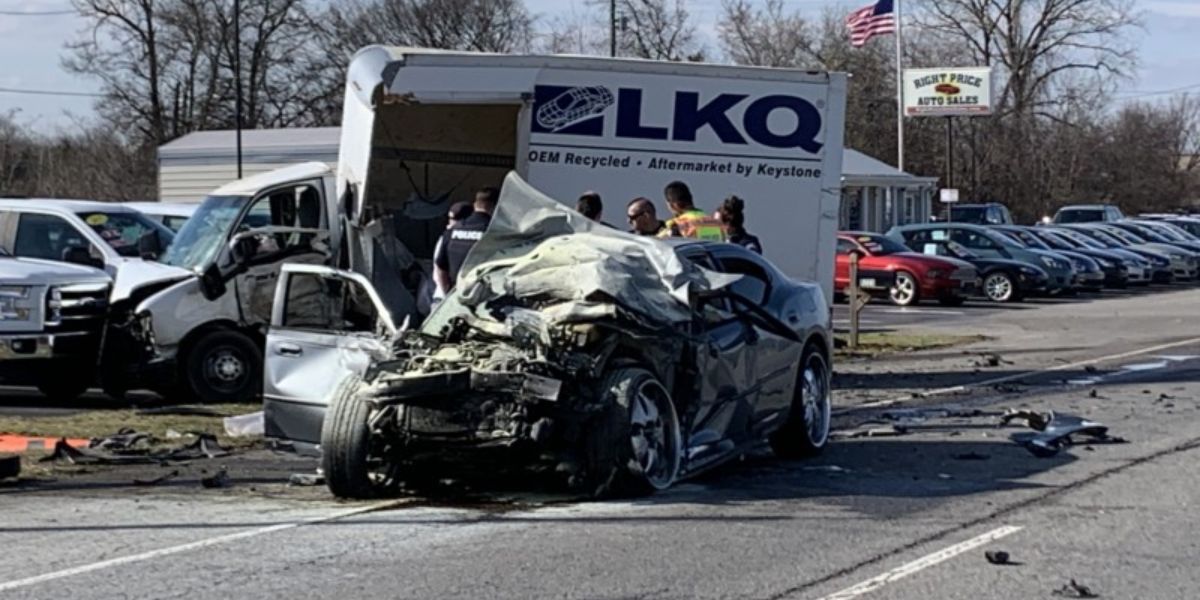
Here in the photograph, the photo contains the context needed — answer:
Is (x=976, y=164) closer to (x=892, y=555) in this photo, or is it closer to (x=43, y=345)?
(x=43, y=345)

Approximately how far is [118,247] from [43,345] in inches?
129

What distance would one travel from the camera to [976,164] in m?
75.5

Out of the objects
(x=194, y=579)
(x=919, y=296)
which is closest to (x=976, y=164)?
(x=919, y=296)

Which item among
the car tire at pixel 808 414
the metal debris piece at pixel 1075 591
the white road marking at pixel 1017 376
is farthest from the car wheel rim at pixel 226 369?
the metal debris piece at pixel 1075 591

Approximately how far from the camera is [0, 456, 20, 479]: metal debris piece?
10938 millimetres

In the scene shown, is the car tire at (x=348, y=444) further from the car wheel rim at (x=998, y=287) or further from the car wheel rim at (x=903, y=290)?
the car wheel rim at (x=998, y=287)

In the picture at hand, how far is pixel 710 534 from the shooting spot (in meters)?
8.86

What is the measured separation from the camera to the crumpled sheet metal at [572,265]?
32.9ft

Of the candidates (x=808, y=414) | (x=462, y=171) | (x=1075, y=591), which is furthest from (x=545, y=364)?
(x=462, y=171)

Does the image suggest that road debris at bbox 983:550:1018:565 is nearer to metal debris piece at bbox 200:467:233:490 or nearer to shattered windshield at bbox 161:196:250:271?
metal debris piece at bbox 200:467:233:490

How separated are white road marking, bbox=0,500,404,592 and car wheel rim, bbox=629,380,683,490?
4.69 feet

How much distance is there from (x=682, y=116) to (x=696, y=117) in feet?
0.46

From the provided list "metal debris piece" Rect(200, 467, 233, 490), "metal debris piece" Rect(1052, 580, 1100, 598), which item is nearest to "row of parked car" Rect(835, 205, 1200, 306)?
"metal debris piece" Rect(200, 467, 233, 490)

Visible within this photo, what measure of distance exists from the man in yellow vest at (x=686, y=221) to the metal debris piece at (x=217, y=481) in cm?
433
